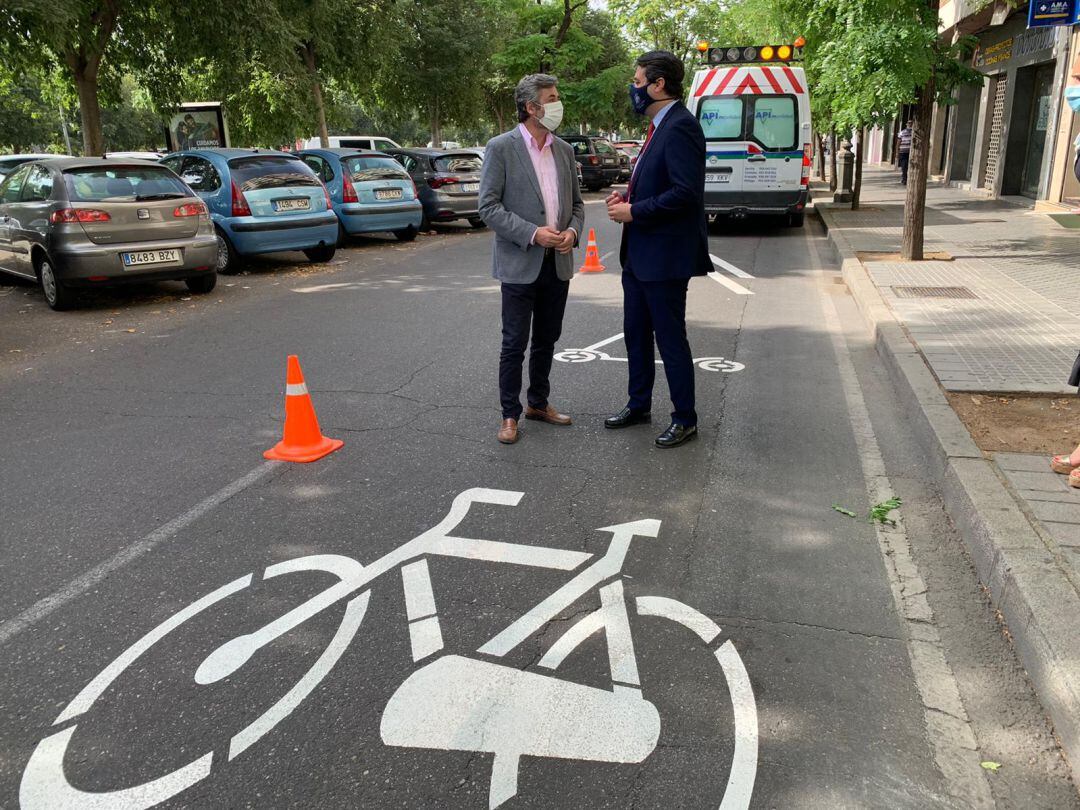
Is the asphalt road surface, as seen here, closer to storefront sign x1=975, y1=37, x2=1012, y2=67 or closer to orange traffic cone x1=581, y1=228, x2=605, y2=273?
orange traffic cone x1=581, y1=228, x2=605, y2=273

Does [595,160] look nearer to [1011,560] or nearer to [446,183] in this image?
[446,183]

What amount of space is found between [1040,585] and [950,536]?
31.9 inches

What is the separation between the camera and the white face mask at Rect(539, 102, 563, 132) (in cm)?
482

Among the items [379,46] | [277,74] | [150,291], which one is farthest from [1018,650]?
[379,46]

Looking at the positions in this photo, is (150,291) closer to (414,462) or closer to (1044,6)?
(414,462)

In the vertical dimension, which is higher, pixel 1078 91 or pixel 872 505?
pixel 1078 91

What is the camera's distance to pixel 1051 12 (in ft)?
31.9

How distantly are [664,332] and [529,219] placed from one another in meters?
1.01

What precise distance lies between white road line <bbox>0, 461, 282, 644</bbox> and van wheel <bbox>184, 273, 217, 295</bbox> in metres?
6.43

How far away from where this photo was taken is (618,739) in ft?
8.30

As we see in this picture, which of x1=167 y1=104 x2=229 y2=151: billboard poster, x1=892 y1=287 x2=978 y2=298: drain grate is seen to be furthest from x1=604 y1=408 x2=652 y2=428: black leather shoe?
x1=167 y1=104 x2=229 y2=151: billboard poster

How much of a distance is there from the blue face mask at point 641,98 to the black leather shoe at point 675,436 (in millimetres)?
1792

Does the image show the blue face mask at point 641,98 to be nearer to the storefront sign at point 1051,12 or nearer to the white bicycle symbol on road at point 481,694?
the white bicycle symbol on road at point 481,694

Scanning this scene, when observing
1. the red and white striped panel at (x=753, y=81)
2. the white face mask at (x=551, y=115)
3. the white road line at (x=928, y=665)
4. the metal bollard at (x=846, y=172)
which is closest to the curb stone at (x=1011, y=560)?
the white road line at (x=928, y=665)
